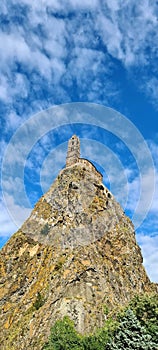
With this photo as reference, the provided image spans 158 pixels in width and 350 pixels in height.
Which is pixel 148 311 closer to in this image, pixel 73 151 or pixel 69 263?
pixel 69 263

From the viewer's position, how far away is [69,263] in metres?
53.8

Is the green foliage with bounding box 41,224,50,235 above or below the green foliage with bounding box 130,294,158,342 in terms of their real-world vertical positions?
above

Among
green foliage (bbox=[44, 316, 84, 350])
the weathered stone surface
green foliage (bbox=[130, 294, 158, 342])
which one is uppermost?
the weathered stone surface

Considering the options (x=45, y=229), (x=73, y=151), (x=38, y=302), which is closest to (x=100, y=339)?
(x=38, y=302)

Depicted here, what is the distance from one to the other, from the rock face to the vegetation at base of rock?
4.20 m

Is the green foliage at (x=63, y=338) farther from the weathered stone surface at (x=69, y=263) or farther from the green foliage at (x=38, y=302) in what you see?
the green foliage at (x=38, y=302)

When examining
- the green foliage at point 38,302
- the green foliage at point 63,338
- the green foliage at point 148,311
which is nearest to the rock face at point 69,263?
the green foliage at point 38,302

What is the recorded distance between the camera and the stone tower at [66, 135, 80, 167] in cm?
8135

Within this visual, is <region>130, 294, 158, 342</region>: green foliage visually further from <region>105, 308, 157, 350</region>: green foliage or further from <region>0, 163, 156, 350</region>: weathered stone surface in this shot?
<region>0, 163, 156, 350</region>: weathered stone surface

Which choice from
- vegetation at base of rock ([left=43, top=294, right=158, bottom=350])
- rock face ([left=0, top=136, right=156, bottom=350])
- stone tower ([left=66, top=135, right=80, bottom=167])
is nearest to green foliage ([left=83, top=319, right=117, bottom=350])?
vegetation at base of rock ([left=43, top=294, right=158, bottom=350])

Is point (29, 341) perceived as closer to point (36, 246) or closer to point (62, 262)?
point (62, 262)

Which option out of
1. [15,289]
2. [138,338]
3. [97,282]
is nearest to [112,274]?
[97,282]

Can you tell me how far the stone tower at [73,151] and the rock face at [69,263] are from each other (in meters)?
2.48

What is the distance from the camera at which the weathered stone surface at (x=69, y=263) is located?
154ft
